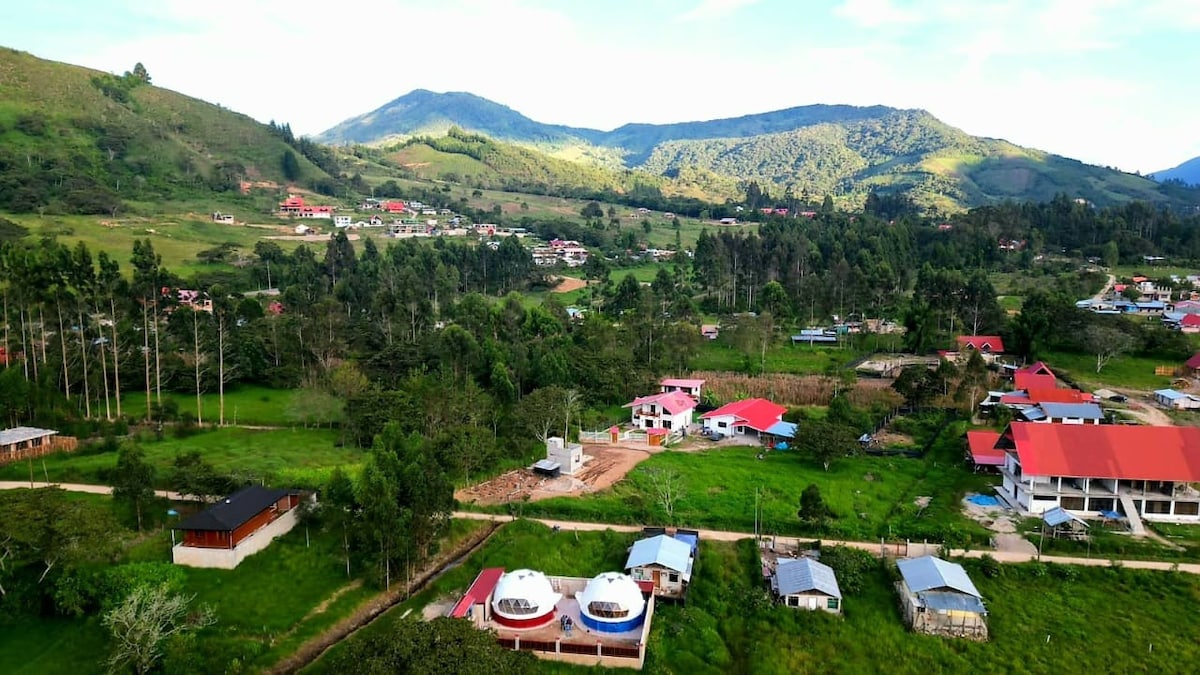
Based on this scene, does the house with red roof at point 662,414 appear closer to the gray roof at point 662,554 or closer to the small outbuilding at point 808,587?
the gray roof at point 662,554

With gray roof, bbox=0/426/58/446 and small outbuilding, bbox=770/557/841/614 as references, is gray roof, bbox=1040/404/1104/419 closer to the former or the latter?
small outbuilding, bbox=770/557/841/614

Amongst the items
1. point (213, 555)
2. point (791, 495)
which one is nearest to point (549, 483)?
point (791, 495)

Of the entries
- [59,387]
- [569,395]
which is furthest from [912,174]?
[59,387]

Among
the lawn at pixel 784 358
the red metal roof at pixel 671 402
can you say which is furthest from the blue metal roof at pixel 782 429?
the lawn at pixel 784 358

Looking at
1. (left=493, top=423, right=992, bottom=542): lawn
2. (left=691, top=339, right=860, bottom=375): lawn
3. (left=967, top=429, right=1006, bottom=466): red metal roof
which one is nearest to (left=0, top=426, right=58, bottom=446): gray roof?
(left=493, top=423, right=992, bottom=542): lawn

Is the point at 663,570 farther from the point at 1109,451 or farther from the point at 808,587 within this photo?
the point at 1109,451
